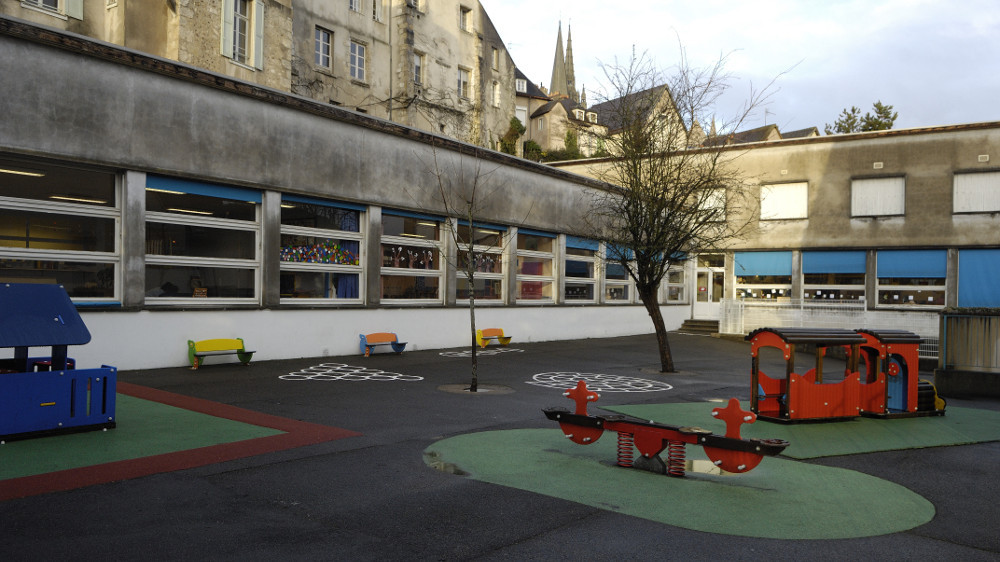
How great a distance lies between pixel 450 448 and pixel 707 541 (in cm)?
343

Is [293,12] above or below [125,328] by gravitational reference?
above

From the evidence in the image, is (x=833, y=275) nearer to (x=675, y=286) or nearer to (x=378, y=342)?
(x=675, y=286)

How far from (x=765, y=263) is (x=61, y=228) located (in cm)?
2966

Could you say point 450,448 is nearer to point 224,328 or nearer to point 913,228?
point 224,328

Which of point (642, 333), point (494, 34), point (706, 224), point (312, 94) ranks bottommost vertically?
point (642, 333)

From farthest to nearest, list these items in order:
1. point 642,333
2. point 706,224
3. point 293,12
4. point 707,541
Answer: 1. point 293,12
2. point 642,333
3. point 706,224
4. point 707,541

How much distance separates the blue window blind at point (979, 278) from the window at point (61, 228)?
31.0 m

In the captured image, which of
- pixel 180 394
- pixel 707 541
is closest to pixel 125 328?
pixel 180 394

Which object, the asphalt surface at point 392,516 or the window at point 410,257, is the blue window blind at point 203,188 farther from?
the asphalt surface at point 392,516

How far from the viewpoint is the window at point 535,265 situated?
79.6 feet

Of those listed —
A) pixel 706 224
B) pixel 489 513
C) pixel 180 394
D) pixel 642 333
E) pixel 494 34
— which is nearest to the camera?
pixel 489 513

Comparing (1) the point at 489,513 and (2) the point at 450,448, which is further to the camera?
(2) the point at 450,448

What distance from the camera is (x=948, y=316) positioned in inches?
563

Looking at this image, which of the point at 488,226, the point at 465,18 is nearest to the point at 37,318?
the point at 488,226
